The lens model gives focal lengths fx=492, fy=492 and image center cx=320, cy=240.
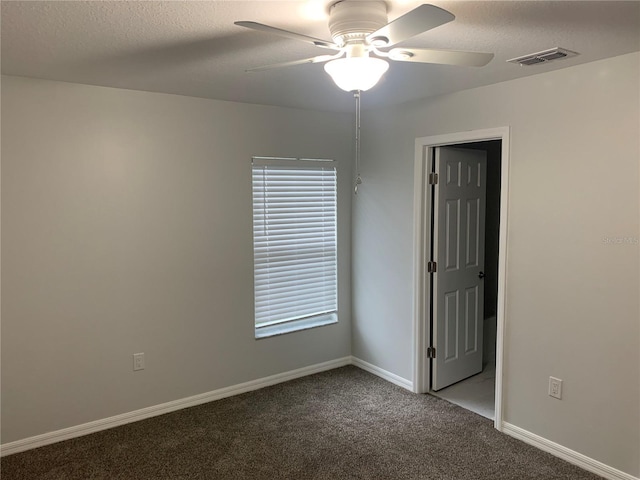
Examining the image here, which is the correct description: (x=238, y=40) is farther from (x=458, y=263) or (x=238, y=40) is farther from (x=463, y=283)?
(x=463, y=283)

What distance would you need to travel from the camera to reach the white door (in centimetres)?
385

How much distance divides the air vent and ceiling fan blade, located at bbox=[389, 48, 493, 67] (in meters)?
0.77

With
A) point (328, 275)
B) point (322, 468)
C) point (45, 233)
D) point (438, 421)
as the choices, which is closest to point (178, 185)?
point (45, 233)

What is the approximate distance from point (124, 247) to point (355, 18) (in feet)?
7.55

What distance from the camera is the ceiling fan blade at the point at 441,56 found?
1832 mm

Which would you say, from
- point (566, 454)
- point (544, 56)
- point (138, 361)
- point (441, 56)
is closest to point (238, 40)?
point (441, 56)

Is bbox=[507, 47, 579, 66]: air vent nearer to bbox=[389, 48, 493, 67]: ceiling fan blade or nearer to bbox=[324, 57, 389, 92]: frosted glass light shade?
bbox=[389, 48, 493, 67]: ceiling fan blade

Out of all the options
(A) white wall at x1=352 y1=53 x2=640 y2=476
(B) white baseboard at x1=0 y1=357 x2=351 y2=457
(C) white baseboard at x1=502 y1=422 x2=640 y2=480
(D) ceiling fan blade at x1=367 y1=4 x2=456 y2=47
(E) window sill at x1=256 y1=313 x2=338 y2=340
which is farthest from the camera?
(E) window sill at x1=256 y1=313 x2=338 y2=340

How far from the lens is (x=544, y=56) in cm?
253

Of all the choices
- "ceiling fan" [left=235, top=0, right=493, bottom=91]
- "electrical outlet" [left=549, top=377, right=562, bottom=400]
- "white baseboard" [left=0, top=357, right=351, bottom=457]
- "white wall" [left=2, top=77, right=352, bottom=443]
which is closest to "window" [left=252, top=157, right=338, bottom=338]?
"white wall" [left=2, top=77, right=352, bottom=443]

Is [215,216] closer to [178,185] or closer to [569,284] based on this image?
[178,185]

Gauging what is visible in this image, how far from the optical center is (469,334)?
13.9ft

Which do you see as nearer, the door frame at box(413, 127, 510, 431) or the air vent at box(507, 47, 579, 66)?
the air vent at box(507, 47, 579, 66)

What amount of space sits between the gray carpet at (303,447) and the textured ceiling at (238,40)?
2291mm
